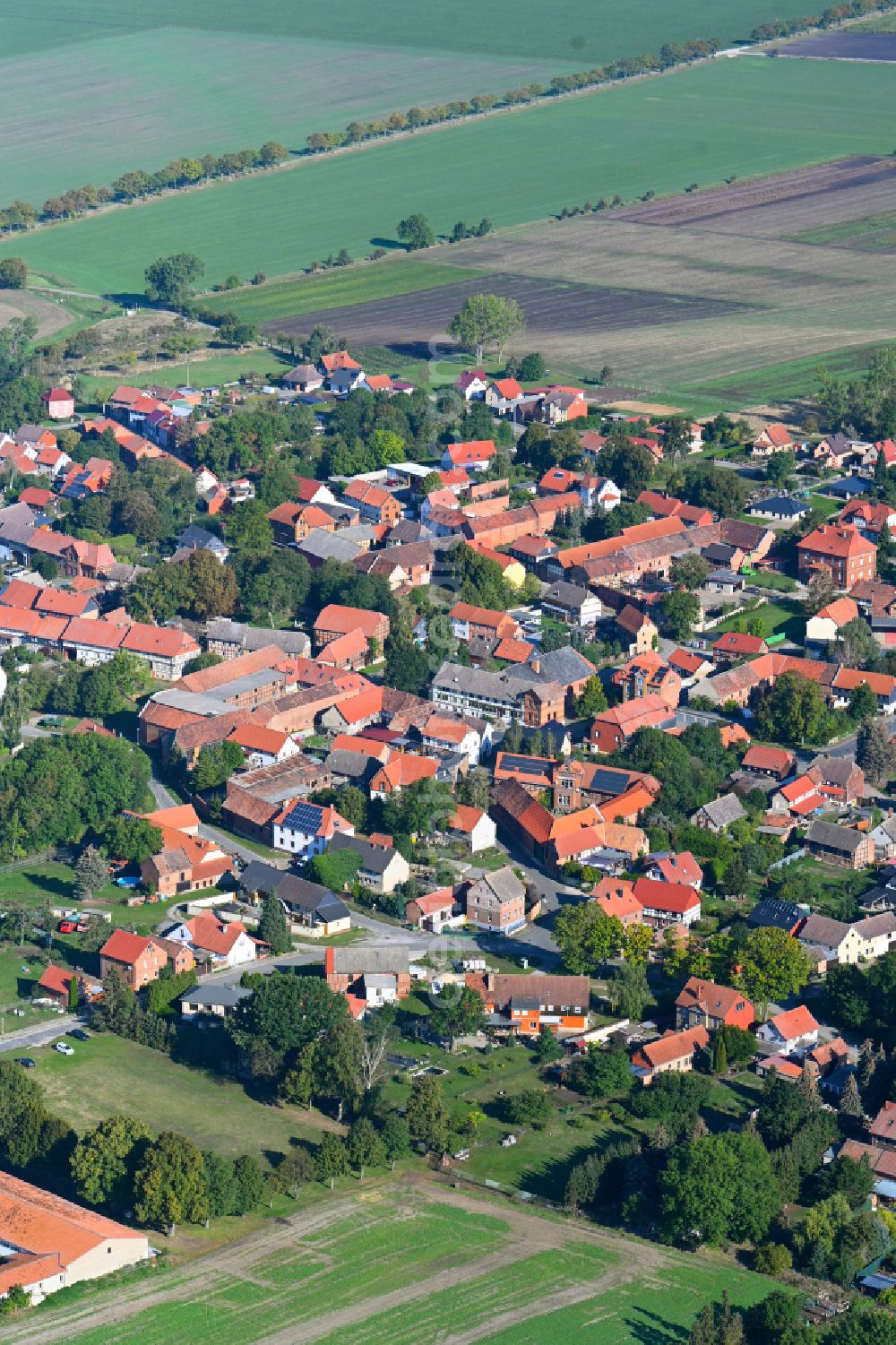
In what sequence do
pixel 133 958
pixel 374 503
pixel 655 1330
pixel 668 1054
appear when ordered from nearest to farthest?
pixel 655 1330 → pixel 668 1054 → pixel 133 958 → pixel 374 503

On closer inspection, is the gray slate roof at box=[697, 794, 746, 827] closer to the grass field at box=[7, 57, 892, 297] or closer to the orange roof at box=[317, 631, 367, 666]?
the orange roof at box=[317, 631, 367, 666]

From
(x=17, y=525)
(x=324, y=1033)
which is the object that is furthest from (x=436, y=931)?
(x=17, y=525)

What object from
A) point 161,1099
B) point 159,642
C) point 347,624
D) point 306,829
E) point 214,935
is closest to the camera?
point 161,1099

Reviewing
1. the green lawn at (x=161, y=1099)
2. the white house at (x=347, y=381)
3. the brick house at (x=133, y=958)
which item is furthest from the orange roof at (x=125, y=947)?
the white house at (x=347, y=381)

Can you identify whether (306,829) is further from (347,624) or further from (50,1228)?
(50,1228)

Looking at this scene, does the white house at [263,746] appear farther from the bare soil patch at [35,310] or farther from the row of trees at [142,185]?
the row of trees at [142,185]

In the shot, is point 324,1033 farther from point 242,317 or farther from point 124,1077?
point 242,317

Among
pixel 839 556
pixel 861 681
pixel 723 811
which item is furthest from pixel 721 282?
pixel 723 811
